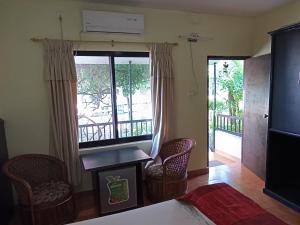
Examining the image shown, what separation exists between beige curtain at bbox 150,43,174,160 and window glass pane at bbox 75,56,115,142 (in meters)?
0.62

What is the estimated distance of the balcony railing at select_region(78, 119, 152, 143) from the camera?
317cm

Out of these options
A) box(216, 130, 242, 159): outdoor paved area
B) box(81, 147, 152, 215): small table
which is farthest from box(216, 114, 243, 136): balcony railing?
box(81, 147, 152, 215): small table

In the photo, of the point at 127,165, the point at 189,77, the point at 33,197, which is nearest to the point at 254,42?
the point at 189,77

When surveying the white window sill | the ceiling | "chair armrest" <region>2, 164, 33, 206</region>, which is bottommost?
"chair armrest" <region>2, 164, 33, 206</region>

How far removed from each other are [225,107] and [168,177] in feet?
11.1

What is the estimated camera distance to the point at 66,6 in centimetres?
280

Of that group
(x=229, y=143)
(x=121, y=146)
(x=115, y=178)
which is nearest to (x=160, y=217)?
(x=115, y=178)

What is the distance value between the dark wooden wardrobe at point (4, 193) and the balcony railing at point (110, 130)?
877mm

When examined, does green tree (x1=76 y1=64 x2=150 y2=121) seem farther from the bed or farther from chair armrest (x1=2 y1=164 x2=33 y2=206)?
the bed

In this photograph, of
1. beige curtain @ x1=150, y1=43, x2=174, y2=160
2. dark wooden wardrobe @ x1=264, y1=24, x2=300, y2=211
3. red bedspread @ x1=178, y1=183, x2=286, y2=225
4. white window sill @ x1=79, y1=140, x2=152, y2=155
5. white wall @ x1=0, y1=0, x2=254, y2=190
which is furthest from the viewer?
beige curtain @ x1=150, y1=43, x2=174, y2=160

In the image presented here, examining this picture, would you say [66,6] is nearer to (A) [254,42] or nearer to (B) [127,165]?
(B) [127,165]

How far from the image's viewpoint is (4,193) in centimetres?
248

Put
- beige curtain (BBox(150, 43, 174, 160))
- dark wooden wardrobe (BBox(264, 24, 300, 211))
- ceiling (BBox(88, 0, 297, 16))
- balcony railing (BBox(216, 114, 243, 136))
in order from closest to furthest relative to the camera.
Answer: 1. dark wooden wardrobe (BBox(264, 24, 300, 211))
2. ceiling (BBox(88, 0, 297, 16))
3. beige curtain (BBox(150, 43, 174, 160))
4. balcony railing (BBox(216, 114, 243, 136))

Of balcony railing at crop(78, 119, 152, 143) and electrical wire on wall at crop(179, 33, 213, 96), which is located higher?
electrical wire on wall at crop(179, 33, 213, 96)
